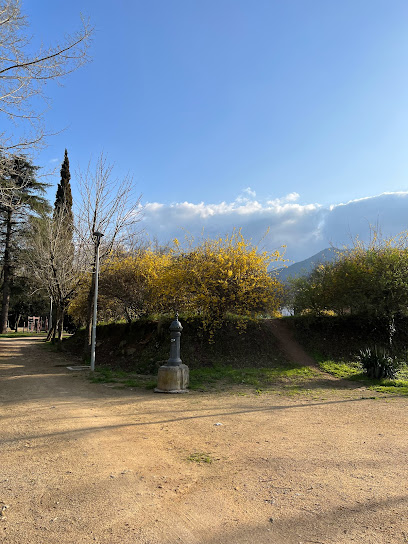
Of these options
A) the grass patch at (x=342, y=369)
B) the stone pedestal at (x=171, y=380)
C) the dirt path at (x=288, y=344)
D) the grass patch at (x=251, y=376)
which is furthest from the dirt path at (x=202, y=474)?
the dirt path at (x=288, y=344)

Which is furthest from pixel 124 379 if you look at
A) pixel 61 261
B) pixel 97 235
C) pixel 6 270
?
pixel 6 270

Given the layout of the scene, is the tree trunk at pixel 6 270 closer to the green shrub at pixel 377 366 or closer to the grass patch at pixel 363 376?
the grass patch at pixel 363 376

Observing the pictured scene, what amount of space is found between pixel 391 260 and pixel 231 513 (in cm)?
1179

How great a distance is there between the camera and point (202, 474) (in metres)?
3.67

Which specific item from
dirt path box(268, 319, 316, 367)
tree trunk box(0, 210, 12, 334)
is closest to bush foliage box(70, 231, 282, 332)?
dirt path box(268, 319, 316, 367)

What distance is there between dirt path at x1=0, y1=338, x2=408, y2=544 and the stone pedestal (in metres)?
1.55

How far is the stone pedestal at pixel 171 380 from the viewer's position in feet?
28.6

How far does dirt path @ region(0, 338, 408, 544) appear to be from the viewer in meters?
2.63

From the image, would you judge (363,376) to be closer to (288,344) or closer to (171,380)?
(288,344)

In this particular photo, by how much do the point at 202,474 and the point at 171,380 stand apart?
→ 16.8ft

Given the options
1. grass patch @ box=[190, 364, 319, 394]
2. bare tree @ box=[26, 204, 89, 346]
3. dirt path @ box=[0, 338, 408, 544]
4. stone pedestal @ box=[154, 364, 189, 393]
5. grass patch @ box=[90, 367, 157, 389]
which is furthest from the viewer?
bare tree @ box=[26, 204, 89, 346]

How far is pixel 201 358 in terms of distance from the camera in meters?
12.4

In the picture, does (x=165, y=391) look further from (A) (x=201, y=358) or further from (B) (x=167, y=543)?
(B) (x=167, y=543)

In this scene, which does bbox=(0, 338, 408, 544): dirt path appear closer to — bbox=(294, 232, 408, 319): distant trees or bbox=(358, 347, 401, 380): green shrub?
bbox=(358, 347, 401, 380): green shrub
